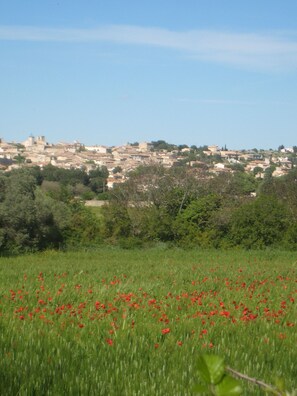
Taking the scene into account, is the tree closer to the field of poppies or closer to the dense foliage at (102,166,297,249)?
the dense foliage at (102,166,297,249)

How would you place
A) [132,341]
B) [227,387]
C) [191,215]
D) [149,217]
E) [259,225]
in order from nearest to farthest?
[227,387] → [132,341] → [259,225] → [149,217] → [191,215]

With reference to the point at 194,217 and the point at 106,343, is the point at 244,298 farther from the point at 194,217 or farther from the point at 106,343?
the point at 194,217

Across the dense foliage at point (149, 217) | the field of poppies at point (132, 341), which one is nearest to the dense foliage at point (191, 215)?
the dense foliage at point (149, 217)

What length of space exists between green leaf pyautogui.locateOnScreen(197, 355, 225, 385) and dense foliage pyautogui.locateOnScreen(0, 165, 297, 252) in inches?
1234

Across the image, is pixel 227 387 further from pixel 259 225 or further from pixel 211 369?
pixel 259 225

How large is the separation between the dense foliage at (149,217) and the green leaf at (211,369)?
31.3m

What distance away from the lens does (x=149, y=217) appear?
4244 cm

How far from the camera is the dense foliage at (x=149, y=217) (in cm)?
3425

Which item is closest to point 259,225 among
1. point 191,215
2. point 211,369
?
point 191,215

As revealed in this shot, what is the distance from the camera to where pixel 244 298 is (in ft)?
40.6

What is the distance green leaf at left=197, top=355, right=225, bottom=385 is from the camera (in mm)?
1273

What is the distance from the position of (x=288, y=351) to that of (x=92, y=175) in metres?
90.0

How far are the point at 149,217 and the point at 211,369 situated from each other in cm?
4117

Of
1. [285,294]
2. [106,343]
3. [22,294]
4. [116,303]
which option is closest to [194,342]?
[106,343]
